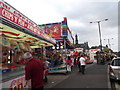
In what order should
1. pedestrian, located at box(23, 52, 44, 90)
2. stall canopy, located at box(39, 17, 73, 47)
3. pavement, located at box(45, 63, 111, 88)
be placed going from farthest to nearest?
stall canopy, located at box(39, 17, 73, 47) → pavement, located at box(45, 63, 111, 88) → pedestrian, located at box(23, 52, 44, 90)

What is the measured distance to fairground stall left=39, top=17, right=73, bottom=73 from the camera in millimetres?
10191

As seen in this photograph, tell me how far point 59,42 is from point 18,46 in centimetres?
792

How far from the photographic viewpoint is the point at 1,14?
10.5 feet

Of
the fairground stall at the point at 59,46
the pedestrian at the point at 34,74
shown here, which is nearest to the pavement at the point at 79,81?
the fairground stall at the point at 59,46

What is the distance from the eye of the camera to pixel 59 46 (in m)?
13.2

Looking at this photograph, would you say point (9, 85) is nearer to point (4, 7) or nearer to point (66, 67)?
point (4, 7)

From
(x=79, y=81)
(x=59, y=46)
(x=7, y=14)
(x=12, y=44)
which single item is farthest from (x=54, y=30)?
(x=7, y=14)

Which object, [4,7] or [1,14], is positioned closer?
[1,14]

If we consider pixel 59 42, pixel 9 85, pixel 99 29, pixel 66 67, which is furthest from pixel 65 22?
pixel 99 29

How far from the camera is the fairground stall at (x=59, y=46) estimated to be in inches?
401

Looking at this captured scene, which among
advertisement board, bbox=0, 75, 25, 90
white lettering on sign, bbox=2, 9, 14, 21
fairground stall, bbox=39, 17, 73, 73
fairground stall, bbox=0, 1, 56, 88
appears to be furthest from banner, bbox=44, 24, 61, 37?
white lettering on sign, bbox=2, 9, 14, 21

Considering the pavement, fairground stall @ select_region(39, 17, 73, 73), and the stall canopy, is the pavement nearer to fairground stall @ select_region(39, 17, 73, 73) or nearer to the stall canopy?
fairground stall @ select_region(39, 17, 73, 73)

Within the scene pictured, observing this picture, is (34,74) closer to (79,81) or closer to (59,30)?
(79,81)

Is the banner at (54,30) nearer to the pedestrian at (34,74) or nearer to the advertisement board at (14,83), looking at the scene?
the advertisement board at (14,83)
